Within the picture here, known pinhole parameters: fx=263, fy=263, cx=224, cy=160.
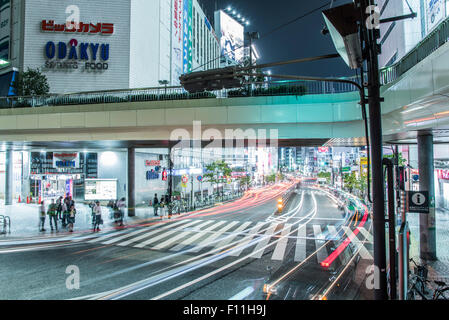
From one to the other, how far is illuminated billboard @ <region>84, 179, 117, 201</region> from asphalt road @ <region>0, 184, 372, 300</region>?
5277 millimetres

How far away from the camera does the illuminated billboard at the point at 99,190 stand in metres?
20.9

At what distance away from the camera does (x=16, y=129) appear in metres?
16.6

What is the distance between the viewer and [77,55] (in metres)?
33.4

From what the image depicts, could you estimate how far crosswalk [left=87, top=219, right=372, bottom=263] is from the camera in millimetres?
12008

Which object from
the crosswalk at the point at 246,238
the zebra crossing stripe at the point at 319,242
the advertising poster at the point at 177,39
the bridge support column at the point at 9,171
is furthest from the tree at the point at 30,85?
the zebra crossing stripe at the point at 319,242

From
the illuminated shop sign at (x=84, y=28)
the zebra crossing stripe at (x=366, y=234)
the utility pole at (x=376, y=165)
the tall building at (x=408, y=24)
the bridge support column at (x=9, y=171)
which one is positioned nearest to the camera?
the utility pole at (x=376, y=165)

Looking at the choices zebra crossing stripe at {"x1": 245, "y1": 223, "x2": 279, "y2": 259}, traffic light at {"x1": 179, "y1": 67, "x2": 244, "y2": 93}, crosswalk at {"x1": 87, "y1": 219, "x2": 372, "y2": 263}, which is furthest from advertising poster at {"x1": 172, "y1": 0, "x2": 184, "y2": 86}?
traffic light at {"x1": 179, "y1": 67, "x2": 244, "y2": 93}

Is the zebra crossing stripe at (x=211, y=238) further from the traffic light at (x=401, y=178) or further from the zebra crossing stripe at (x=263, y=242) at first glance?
the traffic light at (x=401, y=178)

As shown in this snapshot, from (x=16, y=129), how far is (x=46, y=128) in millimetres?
2427

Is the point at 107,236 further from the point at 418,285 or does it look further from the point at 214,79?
the point at 418,285

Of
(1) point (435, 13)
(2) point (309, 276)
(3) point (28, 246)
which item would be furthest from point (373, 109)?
(1) point (435, 13)

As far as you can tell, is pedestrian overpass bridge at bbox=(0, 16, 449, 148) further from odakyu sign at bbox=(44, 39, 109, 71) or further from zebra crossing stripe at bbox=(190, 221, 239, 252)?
odakyu sign at bbox=(44, 39, 109, 71)

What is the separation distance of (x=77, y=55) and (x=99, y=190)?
21843mm

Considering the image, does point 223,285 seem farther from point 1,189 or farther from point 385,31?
point 385,31
